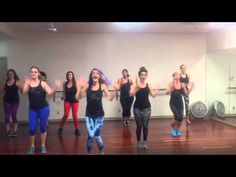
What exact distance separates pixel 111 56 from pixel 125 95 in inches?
43.9

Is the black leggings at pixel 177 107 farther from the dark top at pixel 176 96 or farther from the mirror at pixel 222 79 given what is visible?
the mirror at pixel 222 79

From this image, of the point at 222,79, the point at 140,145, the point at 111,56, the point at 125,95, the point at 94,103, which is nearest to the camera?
the point at 94,103

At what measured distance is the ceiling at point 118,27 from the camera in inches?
240

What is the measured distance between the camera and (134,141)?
531 cm

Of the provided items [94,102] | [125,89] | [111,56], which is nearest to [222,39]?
[125,89]

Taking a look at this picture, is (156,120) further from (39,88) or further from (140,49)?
(39,88)

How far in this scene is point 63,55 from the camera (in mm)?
7207

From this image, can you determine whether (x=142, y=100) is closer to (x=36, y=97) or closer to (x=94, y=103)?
(x=94, y=103)

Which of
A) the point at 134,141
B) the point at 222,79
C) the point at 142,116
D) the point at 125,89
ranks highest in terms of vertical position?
the point at 222,79

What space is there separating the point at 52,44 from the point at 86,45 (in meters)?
0.78

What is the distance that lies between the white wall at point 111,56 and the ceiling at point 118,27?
265 millimetres

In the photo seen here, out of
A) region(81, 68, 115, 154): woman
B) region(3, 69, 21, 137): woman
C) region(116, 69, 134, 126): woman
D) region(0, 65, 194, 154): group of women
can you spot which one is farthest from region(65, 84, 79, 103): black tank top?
region(81, 68, 115, 154): woman

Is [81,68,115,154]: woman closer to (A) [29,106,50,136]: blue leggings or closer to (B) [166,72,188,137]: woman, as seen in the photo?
(A) [29,106,50,136]: blue leggings
